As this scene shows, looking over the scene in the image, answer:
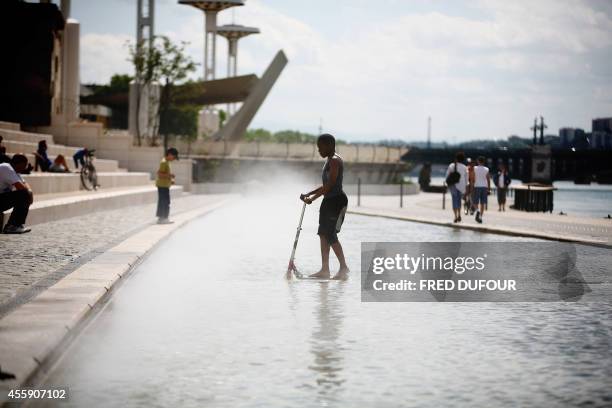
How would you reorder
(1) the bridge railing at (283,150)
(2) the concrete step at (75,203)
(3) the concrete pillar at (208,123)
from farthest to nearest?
(3) the concrete pillar at (208,123)
(1) the bridge railing at (283,150)
(2) the concrete step at (75,203)

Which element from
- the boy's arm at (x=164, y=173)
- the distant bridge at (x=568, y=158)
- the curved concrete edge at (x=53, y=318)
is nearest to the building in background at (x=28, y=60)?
Result: the boy's arm at (x=164, y=173)

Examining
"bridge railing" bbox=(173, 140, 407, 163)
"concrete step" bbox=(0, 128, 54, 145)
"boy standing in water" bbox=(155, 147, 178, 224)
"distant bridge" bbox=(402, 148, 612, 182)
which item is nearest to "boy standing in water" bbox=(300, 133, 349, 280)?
"boy standing in water" bbox=(155, 147, 178, 224)

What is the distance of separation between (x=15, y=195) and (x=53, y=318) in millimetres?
10830

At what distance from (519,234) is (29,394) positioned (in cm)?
1746

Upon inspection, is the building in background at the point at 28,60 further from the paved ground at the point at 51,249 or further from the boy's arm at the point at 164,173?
the boy's arm at the point at 164,173

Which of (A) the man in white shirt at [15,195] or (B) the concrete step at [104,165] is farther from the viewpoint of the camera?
(B) the concrete step at [104,165]

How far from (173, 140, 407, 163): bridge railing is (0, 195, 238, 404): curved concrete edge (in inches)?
2065

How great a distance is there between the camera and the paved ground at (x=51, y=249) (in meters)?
11.4

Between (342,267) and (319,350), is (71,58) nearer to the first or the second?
(342,267)

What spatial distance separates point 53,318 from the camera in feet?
29.3

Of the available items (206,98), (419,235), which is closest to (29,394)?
(419,235)

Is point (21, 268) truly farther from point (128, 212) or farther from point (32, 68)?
point (32, 68)

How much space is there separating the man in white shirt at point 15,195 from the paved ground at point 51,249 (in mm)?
382

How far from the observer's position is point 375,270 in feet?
49.8
